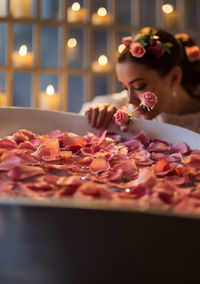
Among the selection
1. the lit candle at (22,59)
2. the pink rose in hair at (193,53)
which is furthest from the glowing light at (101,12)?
the pink rose in hair at (193,53)

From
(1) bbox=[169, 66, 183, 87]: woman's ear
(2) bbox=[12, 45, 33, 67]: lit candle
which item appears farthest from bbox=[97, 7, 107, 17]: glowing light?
(1) bbox=[169, 66, 183, 87]: woman's ear

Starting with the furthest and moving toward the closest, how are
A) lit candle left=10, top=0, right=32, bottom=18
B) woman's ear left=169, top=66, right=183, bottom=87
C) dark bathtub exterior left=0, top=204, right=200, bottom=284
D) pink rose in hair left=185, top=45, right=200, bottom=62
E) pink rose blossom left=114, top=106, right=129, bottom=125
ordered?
lit candle left=10, top=0, right=32, bottom=18
pink rose in hair left=185, top=45, right=200, bottom=62
woman's ear left=169, top=66, right=183, bottom=87
pink rose blossom left=114, top=106, right=129, bottom=125
dark bathtub exterior left=0, top=204, right=200, bottom=284

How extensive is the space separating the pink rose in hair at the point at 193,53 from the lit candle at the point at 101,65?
71cm

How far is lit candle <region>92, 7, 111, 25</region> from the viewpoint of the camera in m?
2.34

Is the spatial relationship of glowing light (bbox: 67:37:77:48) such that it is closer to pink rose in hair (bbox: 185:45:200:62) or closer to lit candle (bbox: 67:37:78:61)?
lit candle (bbox: 67:37:78:61)

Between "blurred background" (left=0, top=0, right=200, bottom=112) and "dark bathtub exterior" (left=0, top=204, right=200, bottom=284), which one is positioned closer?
"dark bathtub exterior" (left=0, top=204, right=200, bottom=284)

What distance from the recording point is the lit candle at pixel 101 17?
234 centimetres

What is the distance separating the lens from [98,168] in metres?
0.69

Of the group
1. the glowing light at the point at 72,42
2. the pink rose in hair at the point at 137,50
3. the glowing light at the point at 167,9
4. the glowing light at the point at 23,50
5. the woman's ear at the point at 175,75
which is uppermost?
the glowing light at the point at 167,9

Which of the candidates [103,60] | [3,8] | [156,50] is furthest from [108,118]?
[3,8]

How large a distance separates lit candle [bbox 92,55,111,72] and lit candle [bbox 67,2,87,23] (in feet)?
0.88

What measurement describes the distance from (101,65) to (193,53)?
0.76 metres

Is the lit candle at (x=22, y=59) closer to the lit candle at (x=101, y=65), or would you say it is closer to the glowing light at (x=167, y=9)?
the lit candle at (x=101, y=65)

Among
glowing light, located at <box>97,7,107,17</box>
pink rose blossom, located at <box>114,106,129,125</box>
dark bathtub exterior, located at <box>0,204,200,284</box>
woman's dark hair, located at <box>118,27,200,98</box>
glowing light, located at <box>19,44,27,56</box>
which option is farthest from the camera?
glowing light, located at <box>97,7,107,17</box>
